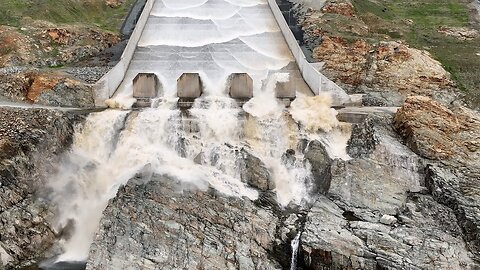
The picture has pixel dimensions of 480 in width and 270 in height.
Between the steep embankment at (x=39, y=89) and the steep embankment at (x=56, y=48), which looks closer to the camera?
the steep embankment at (x=39, y=89)

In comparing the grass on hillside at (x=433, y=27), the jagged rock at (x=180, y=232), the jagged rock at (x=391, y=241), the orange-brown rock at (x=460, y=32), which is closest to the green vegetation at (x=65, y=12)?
the grass on hillside at (x=433, y=27)

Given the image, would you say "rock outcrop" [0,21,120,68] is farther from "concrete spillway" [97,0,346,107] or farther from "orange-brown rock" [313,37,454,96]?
"orange-brown rock" [313,37,454,96]

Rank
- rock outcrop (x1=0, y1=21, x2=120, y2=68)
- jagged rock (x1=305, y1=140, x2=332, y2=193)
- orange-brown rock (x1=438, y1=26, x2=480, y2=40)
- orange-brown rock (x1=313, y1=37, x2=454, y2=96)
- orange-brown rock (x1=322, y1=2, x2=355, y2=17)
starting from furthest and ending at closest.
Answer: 1. orange-brown rock (x1=322, y1=2, x2=355, y2=17)
2. orange-brown rock (x1=438, y1=26, x2=480, y2=40)
3. rock outcrop (x1=0, y1=21, x2=120, y2=68)
4. orange-brown rock (x1=313, y1=37, x2=454, y2=96)
5. jagged rock (x1=305, y1=140, x2=332, y2=193)

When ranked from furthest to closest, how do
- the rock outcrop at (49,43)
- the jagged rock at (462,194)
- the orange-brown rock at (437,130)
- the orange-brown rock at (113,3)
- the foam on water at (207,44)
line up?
the orange-brown rock at (113,3) → the foam on water at (207,44) → the rock outcrop at (49,43) → the orange-brown rock at (437,130) → the jagged rock at (462,194)

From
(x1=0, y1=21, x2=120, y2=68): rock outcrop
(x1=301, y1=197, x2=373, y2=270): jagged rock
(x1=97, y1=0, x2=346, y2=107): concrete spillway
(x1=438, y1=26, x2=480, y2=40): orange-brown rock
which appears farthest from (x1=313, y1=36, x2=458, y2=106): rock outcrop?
(x1=0, y1=21, x2=120, y2=68): rock outcrop

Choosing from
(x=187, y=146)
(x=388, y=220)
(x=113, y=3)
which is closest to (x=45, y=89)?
(x=187, y=146)

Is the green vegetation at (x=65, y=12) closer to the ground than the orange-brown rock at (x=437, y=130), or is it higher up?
higher up

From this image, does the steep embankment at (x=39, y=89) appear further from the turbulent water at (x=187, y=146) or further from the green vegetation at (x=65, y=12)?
the turbulent water at (x=187, y=146)
